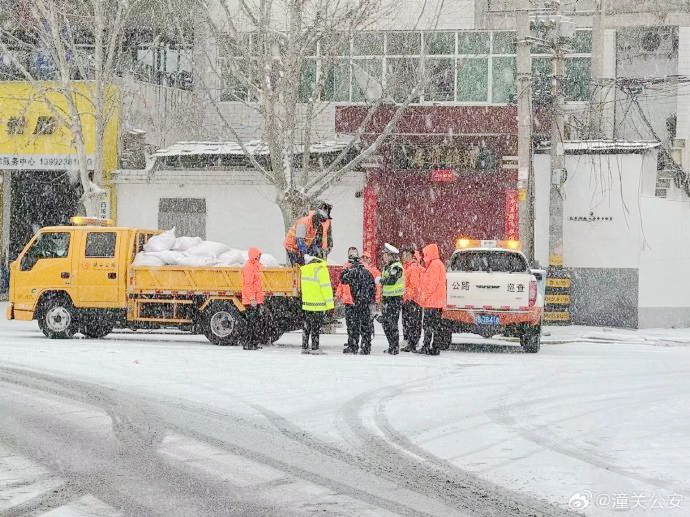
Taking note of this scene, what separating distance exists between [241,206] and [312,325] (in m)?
13.9

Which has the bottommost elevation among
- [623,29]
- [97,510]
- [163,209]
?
[97,510]

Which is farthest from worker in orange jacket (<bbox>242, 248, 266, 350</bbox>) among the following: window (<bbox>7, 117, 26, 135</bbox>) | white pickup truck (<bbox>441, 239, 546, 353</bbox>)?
window (<bbox>7, 117, 26, 135</bbox>)

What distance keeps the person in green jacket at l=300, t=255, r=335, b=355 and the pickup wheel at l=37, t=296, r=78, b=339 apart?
462 centimetres

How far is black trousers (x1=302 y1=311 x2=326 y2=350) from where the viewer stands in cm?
1912

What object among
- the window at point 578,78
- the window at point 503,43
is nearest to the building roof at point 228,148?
the window at point 503,43

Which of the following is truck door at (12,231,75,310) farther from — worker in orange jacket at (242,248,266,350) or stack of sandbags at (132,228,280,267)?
worker in orange jacket at (242,248,266,350)

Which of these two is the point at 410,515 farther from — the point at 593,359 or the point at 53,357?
the point at 593,359

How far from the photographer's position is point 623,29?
40.3 meters

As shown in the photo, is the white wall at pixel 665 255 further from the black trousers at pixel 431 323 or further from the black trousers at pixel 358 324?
the black trousers at pixel 358 324

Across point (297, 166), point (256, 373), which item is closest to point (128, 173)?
point (297, 166)

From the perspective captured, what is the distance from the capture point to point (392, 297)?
1955 cm

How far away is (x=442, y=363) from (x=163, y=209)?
53.6ft

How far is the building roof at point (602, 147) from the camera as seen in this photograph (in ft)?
95.8

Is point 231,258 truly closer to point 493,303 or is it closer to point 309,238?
point 309,238
